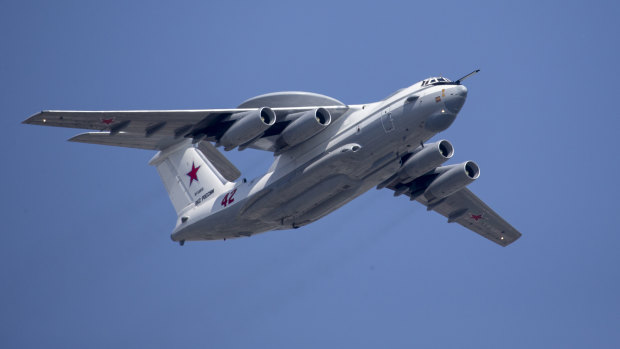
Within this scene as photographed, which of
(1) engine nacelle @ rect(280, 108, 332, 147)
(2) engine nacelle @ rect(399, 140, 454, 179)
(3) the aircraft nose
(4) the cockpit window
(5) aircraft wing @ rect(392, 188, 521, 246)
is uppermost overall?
(1) engine nacelle @ rect(280, 108, 332, 147)

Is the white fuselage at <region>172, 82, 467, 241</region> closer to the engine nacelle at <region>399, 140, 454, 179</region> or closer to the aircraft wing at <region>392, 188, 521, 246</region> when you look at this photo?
the engine nacelle at <region>399, 140, 454, 179</region>

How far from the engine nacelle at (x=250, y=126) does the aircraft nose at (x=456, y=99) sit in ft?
11.5

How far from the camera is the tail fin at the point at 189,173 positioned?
69.1 feet

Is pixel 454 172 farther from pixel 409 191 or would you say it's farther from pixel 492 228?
pixel 492 228

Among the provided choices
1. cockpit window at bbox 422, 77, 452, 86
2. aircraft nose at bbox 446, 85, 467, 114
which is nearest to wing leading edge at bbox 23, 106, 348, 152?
cockpit window at bbox 422, 77, 452, 86

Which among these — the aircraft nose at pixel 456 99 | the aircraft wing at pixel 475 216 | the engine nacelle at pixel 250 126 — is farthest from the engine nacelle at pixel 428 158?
the engine nacelle at pixel 250 126

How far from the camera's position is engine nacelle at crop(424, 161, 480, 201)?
2023cm

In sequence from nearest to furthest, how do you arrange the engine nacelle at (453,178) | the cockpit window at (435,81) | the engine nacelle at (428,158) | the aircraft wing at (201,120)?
1. the cockpit window at (435,81)
2. the aircraft wing at (201,120)
3. the engine nacelle at (428,158)
4. the engine nacelle at (453,178)

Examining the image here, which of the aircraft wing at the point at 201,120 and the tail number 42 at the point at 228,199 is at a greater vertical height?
the aircraft wing at the point at 201,120

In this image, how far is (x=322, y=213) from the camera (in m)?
19.4

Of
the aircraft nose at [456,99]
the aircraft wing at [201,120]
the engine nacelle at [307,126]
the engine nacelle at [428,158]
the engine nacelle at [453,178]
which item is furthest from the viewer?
the engine nacelle at [453,178]

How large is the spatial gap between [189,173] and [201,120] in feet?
10.3

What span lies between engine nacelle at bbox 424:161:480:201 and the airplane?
0.02 metres

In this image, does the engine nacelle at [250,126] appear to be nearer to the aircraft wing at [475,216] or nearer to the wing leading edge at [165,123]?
the wing leading edge at [165,123]
